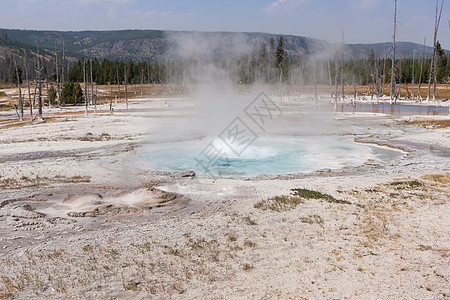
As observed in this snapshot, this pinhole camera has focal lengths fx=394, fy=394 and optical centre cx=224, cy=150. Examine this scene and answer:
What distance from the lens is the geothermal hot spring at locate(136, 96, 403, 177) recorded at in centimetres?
1510

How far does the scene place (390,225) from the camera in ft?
27.3

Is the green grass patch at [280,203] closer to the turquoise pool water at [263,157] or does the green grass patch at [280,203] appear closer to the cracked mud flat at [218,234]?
the cracked mud flat at [218,234]

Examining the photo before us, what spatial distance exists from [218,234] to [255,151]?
415 inches

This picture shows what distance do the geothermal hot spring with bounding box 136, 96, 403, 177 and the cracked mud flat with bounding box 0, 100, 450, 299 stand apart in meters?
1.43

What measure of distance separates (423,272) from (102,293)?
4932 mm

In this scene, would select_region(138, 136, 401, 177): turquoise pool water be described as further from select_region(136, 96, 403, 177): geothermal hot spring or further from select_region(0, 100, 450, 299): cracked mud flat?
select_region(0, 100, 450, 299): cracked mud flat

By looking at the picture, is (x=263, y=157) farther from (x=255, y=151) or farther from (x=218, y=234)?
(x=218, y=234)

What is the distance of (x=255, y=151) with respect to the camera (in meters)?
18.4

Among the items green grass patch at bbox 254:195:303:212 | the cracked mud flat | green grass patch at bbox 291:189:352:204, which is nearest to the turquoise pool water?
the cracked mud flat

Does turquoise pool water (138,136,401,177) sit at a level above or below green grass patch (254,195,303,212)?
above

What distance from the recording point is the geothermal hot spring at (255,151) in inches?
595

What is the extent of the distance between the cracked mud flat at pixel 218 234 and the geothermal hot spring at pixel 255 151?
143 centimetres

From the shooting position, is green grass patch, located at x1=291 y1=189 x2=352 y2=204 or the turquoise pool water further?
the turquoise pool water

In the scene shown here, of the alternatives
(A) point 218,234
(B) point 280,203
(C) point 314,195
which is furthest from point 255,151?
(A) point 218,234
